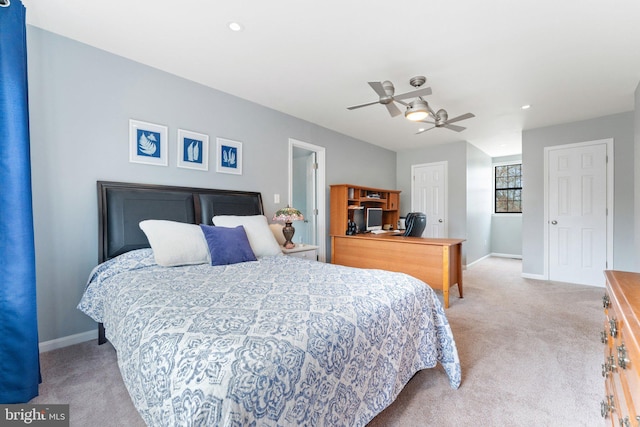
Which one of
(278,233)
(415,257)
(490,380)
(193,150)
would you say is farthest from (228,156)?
(490,380)

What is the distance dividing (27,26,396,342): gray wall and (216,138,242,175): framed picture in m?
0.22

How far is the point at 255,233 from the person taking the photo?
2668 millimetres

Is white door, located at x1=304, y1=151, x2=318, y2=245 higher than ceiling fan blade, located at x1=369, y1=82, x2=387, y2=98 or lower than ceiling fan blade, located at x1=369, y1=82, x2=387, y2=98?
lower

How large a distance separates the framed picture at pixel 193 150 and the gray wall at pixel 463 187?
4475 mm

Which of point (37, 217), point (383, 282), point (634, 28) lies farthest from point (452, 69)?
point (37, 217)

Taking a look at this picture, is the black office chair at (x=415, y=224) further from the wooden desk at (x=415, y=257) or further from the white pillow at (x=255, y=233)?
the white pillow at (x=255, y=233)

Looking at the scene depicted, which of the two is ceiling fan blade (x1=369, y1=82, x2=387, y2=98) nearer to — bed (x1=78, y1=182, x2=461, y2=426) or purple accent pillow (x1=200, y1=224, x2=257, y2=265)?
bed (x1=78, y1=182, x2=461, y2=426)

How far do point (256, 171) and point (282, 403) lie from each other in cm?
298

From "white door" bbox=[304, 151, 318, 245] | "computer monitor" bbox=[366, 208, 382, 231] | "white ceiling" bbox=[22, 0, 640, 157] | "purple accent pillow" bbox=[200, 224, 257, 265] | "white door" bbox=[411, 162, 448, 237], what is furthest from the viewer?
"white door" bbox=[411, 162, 448, 237]

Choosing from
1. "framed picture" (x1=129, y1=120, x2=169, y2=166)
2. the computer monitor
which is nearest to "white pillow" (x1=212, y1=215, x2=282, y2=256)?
"framed picture" (x1=129, y1=120, x2=169, y2=166)

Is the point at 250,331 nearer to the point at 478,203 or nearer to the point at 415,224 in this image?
the point at 415,224

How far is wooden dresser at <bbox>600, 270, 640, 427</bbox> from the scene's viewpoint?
0.68 metres

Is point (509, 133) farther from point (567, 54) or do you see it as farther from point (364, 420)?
point (364, 420)

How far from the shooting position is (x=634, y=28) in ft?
6.84
